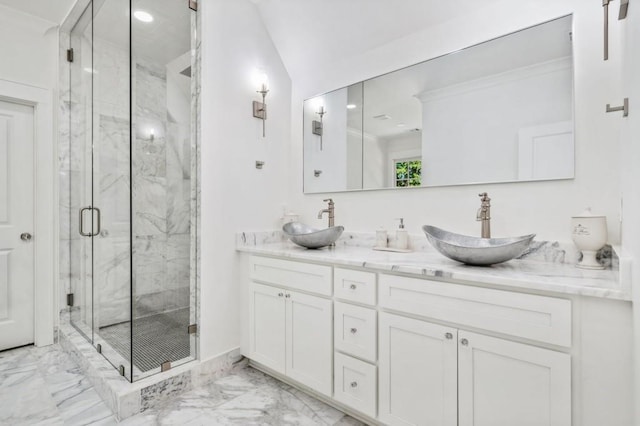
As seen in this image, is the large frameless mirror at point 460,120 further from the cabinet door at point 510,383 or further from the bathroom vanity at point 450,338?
the cabinet door at point 510,383

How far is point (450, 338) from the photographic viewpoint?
1.37 m

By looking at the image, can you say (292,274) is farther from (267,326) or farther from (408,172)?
(408,172)

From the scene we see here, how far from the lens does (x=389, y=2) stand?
2.06 m

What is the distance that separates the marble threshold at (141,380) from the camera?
70.2 inches

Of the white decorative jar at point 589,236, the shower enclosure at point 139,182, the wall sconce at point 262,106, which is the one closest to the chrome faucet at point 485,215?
the white decorative jar at point 589,236

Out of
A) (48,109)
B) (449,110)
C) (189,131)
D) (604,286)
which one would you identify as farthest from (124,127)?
(604,286)

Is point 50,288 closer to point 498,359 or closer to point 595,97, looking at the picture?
point 498,359

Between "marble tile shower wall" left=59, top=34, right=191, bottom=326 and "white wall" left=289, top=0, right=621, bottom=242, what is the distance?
120 centimetres

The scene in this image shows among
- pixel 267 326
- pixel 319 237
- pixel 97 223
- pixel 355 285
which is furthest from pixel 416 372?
pixel 97 223

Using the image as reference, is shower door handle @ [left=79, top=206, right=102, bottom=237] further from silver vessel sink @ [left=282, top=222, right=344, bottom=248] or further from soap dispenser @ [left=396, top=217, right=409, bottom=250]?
soap dispenser @ [left=396, top=217, right=409, bottom=250]

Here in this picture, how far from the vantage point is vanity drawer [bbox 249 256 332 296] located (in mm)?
1829

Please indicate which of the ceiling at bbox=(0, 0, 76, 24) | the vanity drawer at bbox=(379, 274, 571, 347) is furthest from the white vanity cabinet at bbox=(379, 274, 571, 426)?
the ceiling at bbox=(0, 0, 76, 24)

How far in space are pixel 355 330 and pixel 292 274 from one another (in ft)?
1.67

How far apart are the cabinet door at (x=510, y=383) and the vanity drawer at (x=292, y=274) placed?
748 mm
